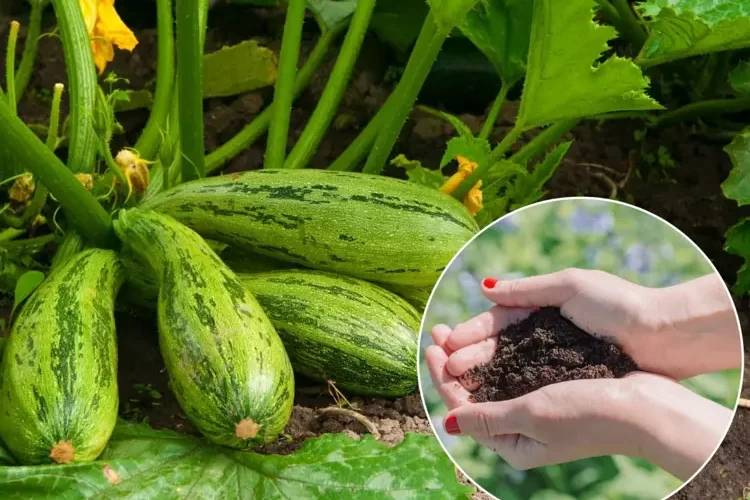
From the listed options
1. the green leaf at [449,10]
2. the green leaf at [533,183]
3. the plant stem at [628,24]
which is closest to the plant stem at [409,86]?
the green leaf at [449,10]

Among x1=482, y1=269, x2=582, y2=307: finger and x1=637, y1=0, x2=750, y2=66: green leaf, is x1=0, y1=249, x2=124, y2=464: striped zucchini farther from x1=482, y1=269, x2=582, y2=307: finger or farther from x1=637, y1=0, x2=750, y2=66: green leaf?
x1=637, y1=0, x2=750, y2=66: green leaf

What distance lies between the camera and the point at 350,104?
2262 millimetres

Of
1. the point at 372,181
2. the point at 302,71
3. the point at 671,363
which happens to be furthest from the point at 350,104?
the point at 671,363

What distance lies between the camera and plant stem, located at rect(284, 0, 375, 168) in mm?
1805

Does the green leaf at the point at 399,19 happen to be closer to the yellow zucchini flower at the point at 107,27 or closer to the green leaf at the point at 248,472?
the yellow zucchini flower at the point at 107,27

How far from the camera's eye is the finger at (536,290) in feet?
3.31

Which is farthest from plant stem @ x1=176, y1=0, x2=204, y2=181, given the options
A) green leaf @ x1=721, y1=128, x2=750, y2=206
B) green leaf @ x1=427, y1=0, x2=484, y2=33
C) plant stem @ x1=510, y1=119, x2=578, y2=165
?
green leaf @ x1=721, y1=128, x2=750, y2=206

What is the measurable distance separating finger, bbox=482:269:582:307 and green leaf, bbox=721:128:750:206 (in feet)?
2.46

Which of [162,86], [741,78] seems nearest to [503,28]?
[741,78]

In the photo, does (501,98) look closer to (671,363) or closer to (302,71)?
(302,71)

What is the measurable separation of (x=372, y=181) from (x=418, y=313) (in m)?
0.24

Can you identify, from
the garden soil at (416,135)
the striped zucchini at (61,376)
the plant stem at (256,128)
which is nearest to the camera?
the striped zucchini at (61,376)

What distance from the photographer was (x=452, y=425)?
1.03 m

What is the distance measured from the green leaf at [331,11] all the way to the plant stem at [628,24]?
0.62 meters
